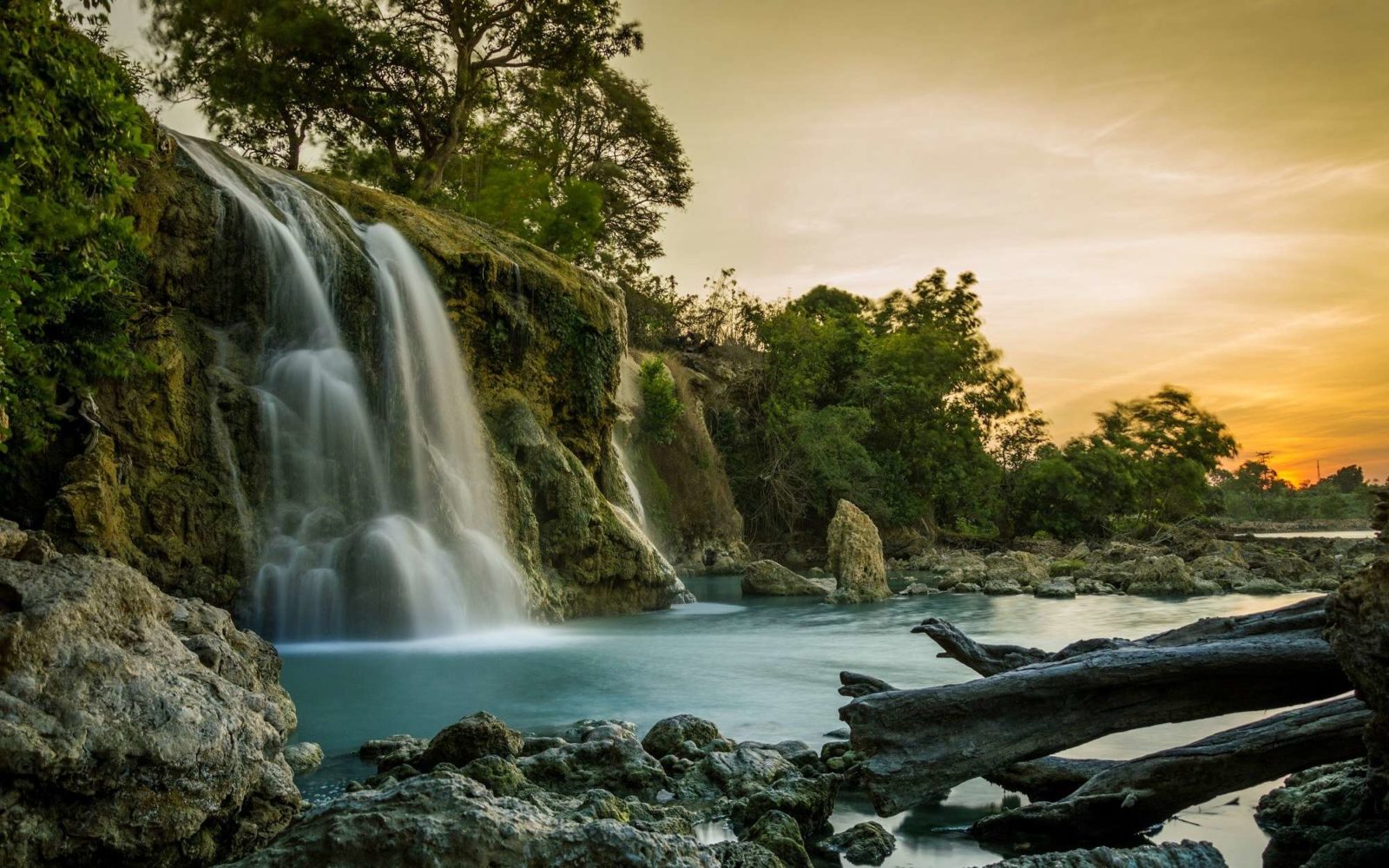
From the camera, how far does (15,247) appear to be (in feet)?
24.3

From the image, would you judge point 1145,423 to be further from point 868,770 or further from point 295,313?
point 868,770

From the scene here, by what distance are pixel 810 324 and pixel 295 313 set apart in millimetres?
27776

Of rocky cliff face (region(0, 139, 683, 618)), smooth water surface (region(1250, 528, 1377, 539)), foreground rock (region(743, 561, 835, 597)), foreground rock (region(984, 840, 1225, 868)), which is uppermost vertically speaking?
rocky cliff face (region(0, 139, 683, 618))

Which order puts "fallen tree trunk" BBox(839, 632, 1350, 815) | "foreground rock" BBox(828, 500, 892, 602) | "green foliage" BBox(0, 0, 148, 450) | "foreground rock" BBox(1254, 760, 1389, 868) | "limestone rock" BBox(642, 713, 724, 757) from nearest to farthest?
1. "foreground rock" BBox(1254, 760, 1389, 868)
2. "fallen tree trunk" BBox(839, 632, 1350, 815)
3. "limestone rock" BBox(642, 713, 724, 757)
4. "green foliage" BBox(0, 0, 148, 450)
5. "foreground rock" BBox(828, 500, 892, 602)

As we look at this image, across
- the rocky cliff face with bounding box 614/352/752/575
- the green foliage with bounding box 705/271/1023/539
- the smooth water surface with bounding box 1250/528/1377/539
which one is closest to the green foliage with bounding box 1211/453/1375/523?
the smooth water surface with bounding box 1250/528/1377/539

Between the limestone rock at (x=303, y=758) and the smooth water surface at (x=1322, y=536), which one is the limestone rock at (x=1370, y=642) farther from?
the smooth water surface at (x=1322, y=536)

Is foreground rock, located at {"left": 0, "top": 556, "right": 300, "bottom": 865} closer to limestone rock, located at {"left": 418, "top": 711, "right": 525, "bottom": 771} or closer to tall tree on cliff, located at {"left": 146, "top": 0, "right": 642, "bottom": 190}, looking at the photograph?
limestone rock, located at {"left": 418, "top": 711, "right": 525, "bottom": 771}

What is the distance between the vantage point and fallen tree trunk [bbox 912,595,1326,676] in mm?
4781

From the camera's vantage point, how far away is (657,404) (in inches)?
1199

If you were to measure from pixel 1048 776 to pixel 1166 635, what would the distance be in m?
1.14

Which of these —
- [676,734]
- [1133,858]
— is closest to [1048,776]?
[1133,858]

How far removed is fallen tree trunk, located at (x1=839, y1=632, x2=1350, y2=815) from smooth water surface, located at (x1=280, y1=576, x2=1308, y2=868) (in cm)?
44

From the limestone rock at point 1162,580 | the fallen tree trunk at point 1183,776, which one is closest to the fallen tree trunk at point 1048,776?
the fallen tree trunk at point 1183,776

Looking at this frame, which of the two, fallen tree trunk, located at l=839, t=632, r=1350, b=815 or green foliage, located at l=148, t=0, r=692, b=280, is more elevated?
green foliage, located at l=148, t=0, r=692, b=280
